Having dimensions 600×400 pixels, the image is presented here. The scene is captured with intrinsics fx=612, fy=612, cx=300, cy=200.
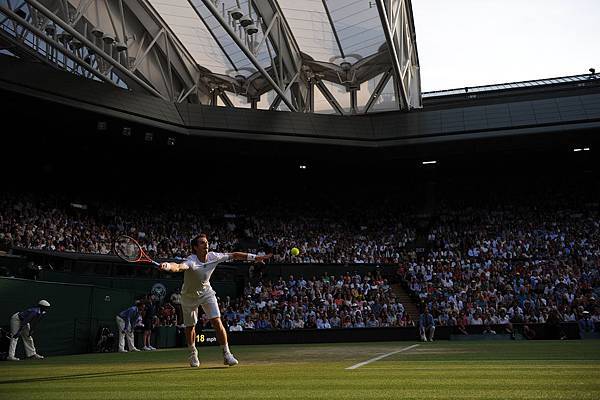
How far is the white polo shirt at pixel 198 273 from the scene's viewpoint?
947cm

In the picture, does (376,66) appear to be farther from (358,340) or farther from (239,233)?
(358,340)

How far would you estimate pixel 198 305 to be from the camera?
9.89m

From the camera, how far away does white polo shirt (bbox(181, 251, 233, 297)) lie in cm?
947

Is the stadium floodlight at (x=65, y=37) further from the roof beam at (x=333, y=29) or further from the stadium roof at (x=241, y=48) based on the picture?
the roof beam at (x=333, y=29)

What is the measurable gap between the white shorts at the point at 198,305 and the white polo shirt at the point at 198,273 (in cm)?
8

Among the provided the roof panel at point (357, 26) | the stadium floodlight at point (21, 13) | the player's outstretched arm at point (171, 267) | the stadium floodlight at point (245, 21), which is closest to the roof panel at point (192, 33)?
the stadium floodlight at point (245, 21)

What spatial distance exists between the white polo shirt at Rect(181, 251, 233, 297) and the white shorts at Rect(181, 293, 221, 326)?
3.2 inches

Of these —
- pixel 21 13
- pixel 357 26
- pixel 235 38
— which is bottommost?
pixel 235 38

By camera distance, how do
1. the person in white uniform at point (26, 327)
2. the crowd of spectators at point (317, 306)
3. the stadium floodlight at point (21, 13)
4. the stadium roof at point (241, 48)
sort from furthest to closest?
the stadium roof at point (241, 48) → the stadium floodlight at point (21, 13) → the crowd of spectators at point (317, 306) → the person in white uniform at point (26, 327)

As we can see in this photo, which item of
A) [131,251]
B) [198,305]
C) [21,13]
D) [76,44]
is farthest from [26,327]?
[76,44]

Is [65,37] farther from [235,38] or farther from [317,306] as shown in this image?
[317,306]

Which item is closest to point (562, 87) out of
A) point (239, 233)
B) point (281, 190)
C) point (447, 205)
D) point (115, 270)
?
point (447, 205)

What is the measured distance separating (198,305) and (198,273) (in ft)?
2.19

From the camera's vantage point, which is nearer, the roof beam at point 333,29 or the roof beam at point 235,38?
the roof beam at point 235,38
